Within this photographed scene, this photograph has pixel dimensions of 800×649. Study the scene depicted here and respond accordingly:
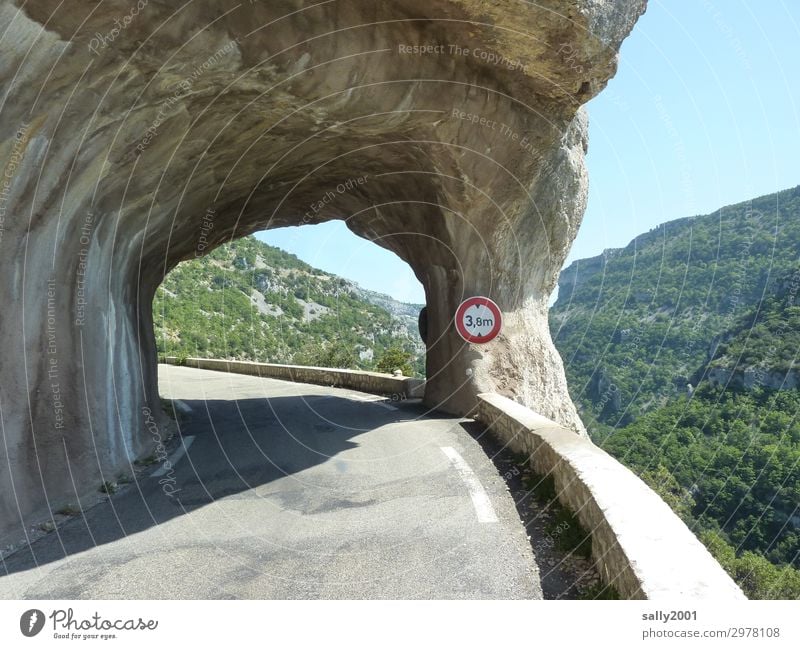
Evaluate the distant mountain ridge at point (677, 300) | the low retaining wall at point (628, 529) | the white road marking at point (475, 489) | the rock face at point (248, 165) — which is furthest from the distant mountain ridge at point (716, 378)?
the low retaining wall at point (628, 529)

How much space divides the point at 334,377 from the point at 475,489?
55.7 ft

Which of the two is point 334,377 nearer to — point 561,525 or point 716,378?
point 561,525

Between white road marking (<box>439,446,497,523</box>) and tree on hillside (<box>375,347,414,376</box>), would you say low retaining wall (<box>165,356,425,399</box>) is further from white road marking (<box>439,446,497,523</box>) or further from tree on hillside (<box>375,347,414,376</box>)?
white road marking (<box>439,446,497,523</box>)

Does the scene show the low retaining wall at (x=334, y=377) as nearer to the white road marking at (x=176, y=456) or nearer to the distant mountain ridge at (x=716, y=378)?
the white road marking at (x=176, y=456)

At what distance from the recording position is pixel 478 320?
1142 centimetres

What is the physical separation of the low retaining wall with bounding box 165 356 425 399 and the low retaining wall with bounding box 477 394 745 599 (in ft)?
36.7

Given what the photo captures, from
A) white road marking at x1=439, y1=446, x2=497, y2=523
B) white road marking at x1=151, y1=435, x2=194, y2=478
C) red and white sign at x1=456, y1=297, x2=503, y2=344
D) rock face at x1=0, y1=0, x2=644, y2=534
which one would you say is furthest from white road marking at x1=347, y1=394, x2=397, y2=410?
white road marking at x1=439, y1=446, x2=497, y2=523

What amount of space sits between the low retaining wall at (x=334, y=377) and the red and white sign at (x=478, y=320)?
6.29 meters

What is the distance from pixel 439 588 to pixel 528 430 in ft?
12.6

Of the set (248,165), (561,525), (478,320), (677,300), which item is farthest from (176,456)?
(677,300)

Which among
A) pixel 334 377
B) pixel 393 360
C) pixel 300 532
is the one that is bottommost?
pixel 300 532
